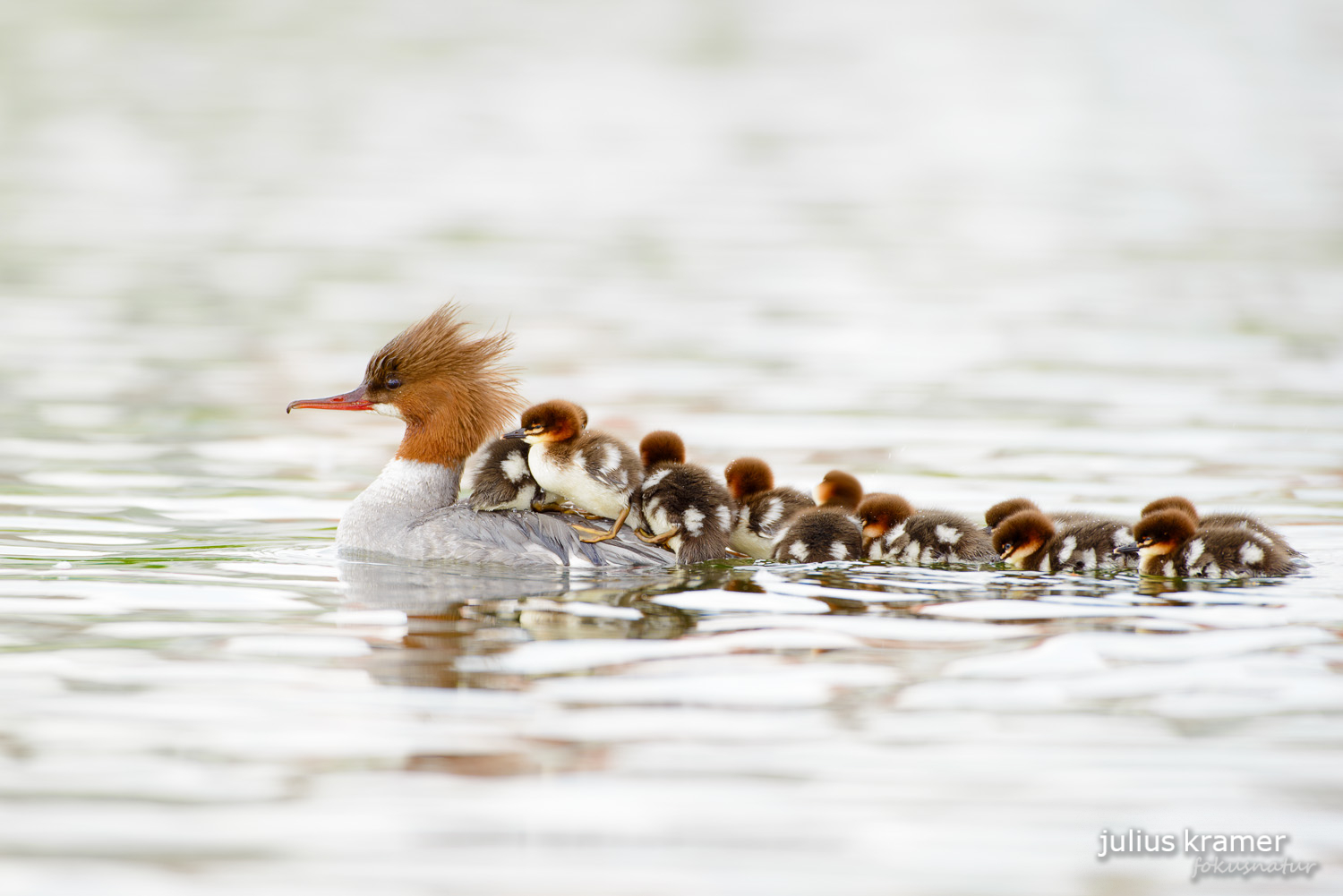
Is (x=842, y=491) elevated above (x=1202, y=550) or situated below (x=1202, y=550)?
above

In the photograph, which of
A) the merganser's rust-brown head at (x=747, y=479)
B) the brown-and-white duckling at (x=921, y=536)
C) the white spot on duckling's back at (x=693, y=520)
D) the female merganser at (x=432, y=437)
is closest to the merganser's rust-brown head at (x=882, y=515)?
the brown-and-white duckling at (x=921, y=536)

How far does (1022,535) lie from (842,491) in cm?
110

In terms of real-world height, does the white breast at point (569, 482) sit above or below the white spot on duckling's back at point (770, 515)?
above

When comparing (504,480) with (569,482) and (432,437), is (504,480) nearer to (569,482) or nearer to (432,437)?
(569,482)

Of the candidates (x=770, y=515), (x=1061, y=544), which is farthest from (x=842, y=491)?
(x=1061, y=544)

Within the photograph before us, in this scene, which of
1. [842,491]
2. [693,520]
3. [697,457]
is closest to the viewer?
[693,520]

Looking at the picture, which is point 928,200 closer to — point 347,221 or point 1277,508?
point 347,221

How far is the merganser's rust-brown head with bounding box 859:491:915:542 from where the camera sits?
6.82m

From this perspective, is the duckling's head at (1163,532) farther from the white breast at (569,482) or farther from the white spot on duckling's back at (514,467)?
the white spot on duckling's back at (514,467)

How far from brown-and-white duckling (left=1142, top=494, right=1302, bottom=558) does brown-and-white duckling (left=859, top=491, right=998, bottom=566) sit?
25.9 inches

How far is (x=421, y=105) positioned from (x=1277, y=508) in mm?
23718

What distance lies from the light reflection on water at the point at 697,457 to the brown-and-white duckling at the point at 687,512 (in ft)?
0.67

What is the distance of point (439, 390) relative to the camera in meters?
6.96

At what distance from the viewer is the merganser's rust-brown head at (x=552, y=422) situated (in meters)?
6.55
